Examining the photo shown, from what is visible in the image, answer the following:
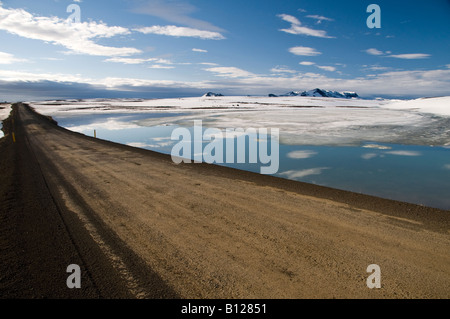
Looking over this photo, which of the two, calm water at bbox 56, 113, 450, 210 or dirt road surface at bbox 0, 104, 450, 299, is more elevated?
calm water at bbox 56, 113, 450, 210

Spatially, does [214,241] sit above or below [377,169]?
below

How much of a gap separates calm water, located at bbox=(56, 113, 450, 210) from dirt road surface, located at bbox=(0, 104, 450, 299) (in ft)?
4.03

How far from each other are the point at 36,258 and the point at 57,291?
113 centimetres

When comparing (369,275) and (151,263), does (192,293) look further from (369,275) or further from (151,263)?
(369,275)

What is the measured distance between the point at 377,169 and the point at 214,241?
831cm

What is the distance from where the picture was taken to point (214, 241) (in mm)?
4918

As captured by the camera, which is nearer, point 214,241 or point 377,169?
point 214,241

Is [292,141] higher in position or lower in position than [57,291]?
higher

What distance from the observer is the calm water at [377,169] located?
26.2 ft

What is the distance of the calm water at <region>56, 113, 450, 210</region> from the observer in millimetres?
7992

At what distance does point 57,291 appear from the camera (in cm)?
360

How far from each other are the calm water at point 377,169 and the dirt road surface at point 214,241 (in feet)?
4.03

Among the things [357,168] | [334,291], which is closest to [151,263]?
[334,291]
